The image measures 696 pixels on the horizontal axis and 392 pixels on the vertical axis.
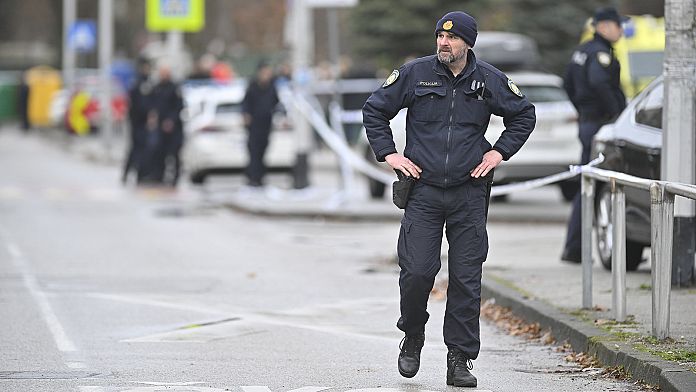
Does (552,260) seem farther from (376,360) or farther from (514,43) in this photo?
(514,43)

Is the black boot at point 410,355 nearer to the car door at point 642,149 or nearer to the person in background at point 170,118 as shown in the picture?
the car door at point 642,149

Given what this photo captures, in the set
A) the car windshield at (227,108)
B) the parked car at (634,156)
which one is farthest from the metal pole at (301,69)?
the parked car at (634,156)

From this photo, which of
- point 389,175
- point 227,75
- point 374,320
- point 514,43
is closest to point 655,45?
point 514,43

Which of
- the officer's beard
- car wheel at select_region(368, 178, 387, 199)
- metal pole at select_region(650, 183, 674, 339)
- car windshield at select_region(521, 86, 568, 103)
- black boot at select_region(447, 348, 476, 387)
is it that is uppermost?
the officer's beard

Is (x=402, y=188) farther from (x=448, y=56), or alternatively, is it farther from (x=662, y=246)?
(x=662, y=246)

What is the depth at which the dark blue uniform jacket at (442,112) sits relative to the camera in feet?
26.8

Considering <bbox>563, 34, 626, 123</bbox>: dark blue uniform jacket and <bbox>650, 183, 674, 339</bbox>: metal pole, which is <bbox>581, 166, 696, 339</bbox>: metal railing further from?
<bbox>563, 34, 626, 123</bbox>: dark blue uniform jacket

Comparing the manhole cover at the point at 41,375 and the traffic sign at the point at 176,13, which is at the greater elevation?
the traffic sign at the point at 176,13

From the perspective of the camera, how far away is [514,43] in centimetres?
3053

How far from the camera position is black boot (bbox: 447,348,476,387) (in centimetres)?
827

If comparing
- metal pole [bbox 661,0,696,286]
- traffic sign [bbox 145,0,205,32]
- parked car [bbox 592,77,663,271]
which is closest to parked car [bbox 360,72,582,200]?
parked car [bbox 592,77,663,271]

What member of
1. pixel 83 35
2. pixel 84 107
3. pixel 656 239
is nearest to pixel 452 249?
pixel 656 239

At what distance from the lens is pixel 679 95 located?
10.8 m

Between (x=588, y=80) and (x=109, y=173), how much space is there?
761 inches
